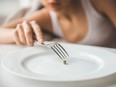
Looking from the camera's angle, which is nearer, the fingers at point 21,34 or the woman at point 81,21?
the fingers at point 21,34

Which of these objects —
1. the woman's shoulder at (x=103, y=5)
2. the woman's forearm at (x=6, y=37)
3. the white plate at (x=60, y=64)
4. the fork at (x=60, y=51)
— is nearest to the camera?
the white plate at (x=60, y=64)

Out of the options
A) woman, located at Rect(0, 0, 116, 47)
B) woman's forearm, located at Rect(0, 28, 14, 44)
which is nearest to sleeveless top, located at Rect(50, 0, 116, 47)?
woman, located at Rect(0, 0, 116, 47)

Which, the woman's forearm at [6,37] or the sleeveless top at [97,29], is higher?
the woman's forearm at [6,37]

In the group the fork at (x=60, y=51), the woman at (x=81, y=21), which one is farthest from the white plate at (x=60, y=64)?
the woman at (x=81, y=21)

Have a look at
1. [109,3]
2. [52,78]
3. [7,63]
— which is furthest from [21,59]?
[109,3]

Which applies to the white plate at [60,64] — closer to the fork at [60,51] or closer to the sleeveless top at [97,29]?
the fork at [60,51]

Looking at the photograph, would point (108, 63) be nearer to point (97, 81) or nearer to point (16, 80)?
point (97, 81)

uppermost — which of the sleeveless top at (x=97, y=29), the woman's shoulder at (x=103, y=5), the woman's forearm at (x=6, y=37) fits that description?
the woman's shoulder at (x=103, y=5)
